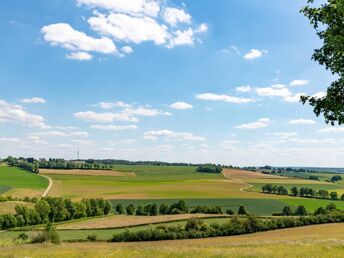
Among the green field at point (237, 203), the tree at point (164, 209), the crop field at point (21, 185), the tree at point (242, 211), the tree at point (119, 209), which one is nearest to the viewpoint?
the tree at point (242, 211)

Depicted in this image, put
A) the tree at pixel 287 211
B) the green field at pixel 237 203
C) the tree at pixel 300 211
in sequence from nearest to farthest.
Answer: the tree at pixel 287 211 < the tree at pixel 300 211 < the green field at pixel 237 203

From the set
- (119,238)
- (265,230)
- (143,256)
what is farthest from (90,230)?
(143,256)

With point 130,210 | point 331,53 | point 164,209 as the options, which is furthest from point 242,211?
point 331,53

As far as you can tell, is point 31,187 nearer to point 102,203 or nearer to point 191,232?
point 102,203

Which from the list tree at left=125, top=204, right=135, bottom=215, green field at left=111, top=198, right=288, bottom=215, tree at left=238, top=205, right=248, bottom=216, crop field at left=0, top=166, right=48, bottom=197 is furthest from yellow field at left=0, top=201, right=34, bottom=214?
tree at left=238, top=205, right=248, bottom=216

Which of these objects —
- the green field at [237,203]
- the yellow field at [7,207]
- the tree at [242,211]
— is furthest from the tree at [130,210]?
the tree at [242,211]

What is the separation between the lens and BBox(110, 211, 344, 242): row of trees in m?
62.1

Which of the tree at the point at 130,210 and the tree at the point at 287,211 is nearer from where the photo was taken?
the tree at the point at 287,211

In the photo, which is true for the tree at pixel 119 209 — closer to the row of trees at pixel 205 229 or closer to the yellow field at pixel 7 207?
the yellow field at pixel 7 207

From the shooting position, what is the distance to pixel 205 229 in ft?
217

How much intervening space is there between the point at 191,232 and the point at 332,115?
51.0m

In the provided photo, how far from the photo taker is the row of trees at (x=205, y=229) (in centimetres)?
6206

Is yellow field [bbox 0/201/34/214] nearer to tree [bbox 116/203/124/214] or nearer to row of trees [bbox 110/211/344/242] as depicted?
tree [bbox 116/203/124/214]

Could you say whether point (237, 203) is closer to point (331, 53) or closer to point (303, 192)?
point (303, 192)
